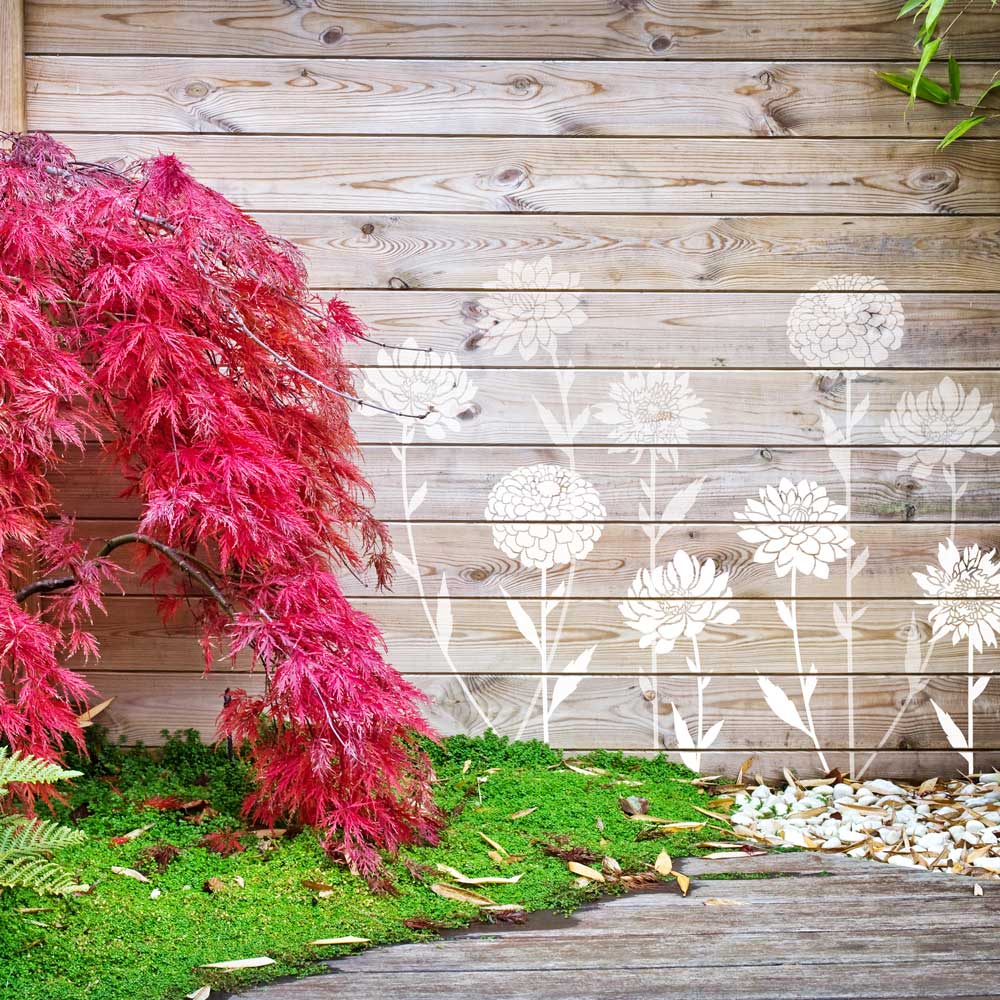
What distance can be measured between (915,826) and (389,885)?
4.29 feet

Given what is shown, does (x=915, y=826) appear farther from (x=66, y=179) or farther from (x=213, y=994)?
(x=66, y=179)

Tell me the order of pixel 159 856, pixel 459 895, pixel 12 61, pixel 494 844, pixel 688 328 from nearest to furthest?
1. pixel 459 895
2. pixel 159 856
3. pixel 494 844
4. pixel 12 61
5. pixel 688 328

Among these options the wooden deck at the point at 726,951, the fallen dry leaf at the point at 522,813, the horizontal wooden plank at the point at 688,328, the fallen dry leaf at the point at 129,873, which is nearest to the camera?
the wooden deck at the point at 726,951

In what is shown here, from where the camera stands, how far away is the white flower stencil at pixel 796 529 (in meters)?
2.54

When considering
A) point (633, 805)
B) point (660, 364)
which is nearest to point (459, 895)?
point (633, 805)

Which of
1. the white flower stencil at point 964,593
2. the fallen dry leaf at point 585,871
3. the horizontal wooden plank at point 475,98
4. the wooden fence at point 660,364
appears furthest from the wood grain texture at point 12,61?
the white flower stencil at point 964,593

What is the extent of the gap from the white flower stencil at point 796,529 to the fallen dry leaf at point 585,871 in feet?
3.35

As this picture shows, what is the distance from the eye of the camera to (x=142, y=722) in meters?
2.51

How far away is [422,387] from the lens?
2523 millimetres

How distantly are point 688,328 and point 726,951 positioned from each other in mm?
1588

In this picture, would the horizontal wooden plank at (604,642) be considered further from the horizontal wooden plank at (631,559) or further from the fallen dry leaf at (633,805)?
the fallen dry leaf at (633,805)

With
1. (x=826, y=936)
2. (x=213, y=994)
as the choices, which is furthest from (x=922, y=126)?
(x=213, y=994)

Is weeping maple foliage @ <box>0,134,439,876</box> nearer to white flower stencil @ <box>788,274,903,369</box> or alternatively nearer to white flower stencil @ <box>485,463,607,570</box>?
white flower stencil @ <box>485,463,607,570</box>

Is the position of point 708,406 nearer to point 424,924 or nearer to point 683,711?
point 683,711
